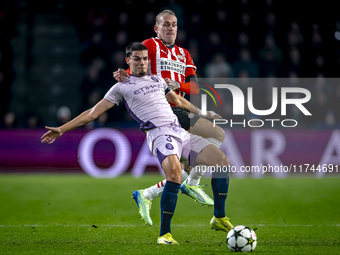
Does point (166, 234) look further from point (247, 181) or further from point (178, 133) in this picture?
point (247, 181)

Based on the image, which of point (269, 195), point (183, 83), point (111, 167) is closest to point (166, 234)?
point (183, 83)

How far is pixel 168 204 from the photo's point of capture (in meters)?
4.59

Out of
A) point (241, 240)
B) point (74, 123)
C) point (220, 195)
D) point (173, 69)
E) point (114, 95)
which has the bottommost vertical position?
point (241, 240)

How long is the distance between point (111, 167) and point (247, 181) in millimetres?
3321

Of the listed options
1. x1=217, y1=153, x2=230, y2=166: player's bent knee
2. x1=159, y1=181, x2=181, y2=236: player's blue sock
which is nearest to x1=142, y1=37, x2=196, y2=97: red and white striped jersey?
x1=217, y1=153, x2=230, y2=166: player's bent knee

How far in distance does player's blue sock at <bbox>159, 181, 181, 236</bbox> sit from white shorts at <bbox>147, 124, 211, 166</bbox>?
11.5 inches

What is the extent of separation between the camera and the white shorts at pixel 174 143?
15.5ft

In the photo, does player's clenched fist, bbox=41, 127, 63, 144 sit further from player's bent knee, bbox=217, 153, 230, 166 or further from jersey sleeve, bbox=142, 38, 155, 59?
player's bent knee, bbox=217, 153, 230, 166

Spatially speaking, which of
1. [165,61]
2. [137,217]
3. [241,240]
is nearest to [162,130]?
[165,61]

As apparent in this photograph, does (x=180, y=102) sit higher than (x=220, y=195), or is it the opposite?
(x=180, y=102)

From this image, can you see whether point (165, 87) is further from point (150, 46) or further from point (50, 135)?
point (50, 135)

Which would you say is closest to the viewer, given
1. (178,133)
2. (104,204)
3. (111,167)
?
(178,133)

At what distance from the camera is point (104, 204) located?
27.2ft

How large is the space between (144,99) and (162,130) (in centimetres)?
40
